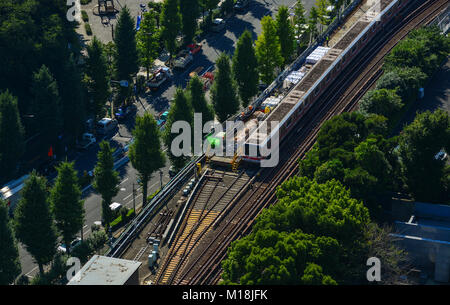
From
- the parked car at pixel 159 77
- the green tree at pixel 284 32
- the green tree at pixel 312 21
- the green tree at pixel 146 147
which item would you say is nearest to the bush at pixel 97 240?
the green tree at pixel 146 147

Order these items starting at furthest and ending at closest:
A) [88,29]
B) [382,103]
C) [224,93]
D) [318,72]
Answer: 1. [88,29]
2. [318,72]
3. [224,93]
4. [382,103]

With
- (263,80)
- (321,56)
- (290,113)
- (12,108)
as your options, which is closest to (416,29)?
(321,56)

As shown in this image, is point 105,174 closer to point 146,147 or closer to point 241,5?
point 146,147

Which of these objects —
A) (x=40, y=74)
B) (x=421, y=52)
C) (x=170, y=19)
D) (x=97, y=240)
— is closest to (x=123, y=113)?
(x=40, y=74)

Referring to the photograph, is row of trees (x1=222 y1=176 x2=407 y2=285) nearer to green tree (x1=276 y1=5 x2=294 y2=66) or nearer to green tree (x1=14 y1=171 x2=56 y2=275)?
green tree (x1=14 y1=171 x2=56 y2=275)

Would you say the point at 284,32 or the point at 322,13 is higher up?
the point at 322,13

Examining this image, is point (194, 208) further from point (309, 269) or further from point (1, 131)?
point (1, 131)

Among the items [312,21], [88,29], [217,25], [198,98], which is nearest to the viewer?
[198,98]
